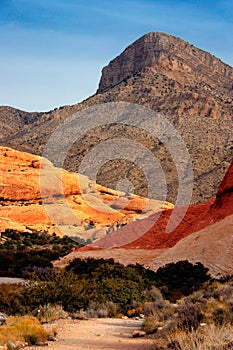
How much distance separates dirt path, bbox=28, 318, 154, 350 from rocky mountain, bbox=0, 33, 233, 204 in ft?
158

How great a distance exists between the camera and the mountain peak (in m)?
139

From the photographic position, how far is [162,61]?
5404 inches

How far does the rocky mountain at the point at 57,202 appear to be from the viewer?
48219mm

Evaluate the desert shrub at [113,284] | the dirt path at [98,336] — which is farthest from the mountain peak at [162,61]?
the dirt path at [98,336]

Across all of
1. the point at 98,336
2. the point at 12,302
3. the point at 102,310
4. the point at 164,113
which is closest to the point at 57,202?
the point at 102,310

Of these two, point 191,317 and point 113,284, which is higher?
point 191,317

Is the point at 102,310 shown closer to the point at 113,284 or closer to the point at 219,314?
the point at 113,284

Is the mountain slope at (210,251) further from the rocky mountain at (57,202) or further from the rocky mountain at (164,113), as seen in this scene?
the rocky mountain at (164,113)

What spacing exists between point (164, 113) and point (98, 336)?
297ft

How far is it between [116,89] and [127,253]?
10116cm

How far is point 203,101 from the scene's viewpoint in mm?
105000

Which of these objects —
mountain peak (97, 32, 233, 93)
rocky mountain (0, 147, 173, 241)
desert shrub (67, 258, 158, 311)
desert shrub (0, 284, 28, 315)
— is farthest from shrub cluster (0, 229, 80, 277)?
mountain peak (97, 32, 233, 93)

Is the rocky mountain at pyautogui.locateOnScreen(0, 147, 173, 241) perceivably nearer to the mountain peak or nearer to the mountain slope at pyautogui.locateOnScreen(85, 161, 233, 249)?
the mountain slope at pyautogui.locateOnScreen(85, 161, 233, 249)

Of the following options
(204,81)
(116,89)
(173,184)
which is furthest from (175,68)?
(173,184)
